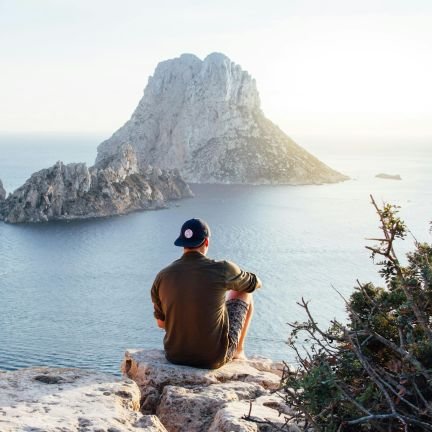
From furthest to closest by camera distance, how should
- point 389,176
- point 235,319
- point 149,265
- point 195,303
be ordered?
point 389,176 → point 149,265 → point 235,319 → point 195,303

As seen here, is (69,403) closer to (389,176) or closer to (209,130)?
(389,176)

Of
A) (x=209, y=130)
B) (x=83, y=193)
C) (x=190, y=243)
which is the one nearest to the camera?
(x=190, y=243)

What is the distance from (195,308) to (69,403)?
240 centimetres

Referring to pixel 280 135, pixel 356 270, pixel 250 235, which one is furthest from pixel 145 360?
pixel 280 135

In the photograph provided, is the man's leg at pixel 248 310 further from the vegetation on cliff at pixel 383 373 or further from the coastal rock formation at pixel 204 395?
the vegetation on cliff at pixel 383 373

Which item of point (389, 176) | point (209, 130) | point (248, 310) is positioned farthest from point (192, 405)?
point (209, 130)

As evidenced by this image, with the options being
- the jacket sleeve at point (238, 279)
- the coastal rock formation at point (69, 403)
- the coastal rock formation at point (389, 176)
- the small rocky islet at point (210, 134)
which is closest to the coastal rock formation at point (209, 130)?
the small rocky islet at point (210, 134)

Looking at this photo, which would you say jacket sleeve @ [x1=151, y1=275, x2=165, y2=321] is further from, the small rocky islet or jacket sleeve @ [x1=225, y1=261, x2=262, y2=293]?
the small rocky islet

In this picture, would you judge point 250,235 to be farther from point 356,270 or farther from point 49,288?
point 49,288

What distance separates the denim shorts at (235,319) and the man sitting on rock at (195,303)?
1.29ft

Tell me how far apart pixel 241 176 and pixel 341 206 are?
157ft

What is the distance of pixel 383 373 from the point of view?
13.4ft

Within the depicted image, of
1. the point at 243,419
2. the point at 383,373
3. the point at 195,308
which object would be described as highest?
the point at 383,373

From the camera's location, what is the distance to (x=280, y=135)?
187 m
